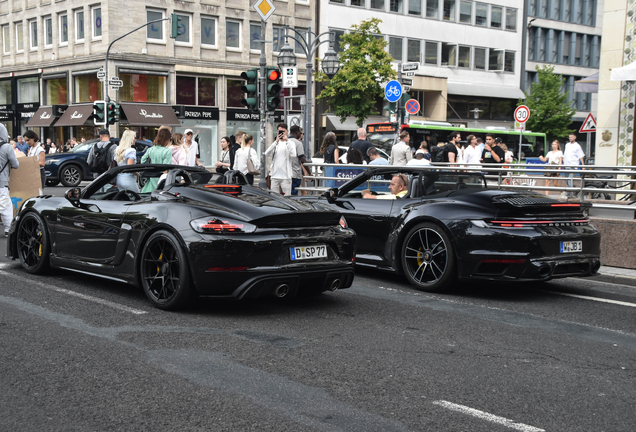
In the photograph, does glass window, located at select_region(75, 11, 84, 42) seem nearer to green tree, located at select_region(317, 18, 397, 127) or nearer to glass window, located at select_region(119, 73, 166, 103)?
glass window, located at select_region(119, 73, 166, 103)

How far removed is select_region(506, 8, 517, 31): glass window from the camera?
58.0 metres

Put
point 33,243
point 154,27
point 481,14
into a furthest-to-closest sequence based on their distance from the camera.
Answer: point 481,14, point 154,27, point 33,243

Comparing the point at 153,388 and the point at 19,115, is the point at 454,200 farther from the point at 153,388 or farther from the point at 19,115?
the point at 19,115

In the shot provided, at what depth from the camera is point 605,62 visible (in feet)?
62.7

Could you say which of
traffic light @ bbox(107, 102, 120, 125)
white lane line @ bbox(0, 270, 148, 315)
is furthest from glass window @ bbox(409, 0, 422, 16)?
white lane line @ bbox(0, 270, 148, 315)

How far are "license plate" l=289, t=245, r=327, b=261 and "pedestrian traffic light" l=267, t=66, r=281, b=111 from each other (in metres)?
10.4

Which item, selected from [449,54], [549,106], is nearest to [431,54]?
[449,54]

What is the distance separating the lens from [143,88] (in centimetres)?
4134

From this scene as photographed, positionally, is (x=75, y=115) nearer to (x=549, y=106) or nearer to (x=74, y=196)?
(x=549, y=106)

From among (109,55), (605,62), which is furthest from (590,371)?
(109,55)

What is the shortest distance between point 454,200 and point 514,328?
193 centimetres

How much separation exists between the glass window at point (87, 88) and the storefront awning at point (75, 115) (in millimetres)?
536

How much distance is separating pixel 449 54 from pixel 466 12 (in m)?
3.83

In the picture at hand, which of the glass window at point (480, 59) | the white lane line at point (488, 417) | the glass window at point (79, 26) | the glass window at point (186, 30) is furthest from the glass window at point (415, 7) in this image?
the white lane line at point (488, 417)
